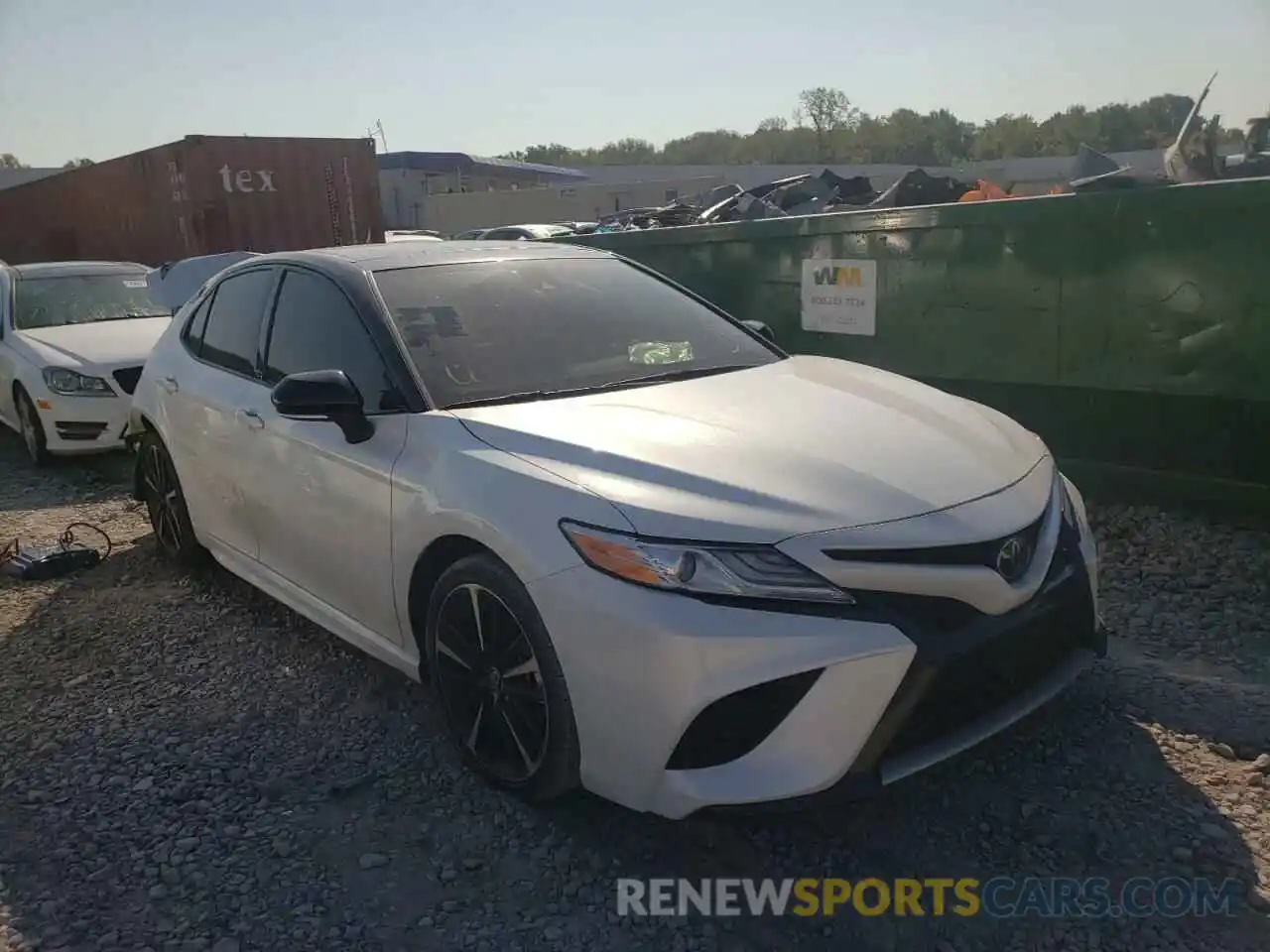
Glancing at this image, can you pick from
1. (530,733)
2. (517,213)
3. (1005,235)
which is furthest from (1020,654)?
(517,213)

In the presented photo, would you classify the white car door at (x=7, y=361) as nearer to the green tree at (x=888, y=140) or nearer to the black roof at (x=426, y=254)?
the black roof at (x=426, y=254)

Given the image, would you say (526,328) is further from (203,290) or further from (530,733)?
(203,290)

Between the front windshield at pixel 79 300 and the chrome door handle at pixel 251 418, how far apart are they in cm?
543

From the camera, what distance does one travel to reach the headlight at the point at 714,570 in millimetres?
2244

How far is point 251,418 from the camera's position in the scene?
12.4ft

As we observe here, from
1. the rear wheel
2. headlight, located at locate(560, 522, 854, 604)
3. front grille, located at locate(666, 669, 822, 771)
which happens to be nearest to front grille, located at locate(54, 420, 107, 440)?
the rear wheel

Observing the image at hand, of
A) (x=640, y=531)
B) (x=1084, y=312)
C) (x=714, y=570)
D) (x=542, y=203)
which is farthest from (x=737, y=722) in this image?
(x=542, y=203)

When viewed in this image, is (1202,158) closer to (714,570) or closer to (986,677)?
(986,677)

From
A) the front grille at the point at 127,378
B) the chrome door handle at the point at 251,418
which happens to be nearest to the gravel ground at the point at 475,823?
the chrome door handle at the point at 251,418

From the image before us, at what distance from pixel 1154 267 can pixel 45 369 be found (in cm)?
701

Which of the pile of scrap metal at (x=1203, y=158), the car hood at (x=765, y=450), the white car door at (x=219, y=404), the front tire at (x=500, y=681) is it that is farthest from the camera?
the pile of scrap metal at (x=1203, y=158)

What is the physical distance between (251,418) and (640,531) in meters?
2.08

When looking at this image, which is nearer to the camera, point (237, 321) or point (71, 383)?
point (237, 321)

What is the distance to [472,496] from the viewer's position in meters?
2.67
